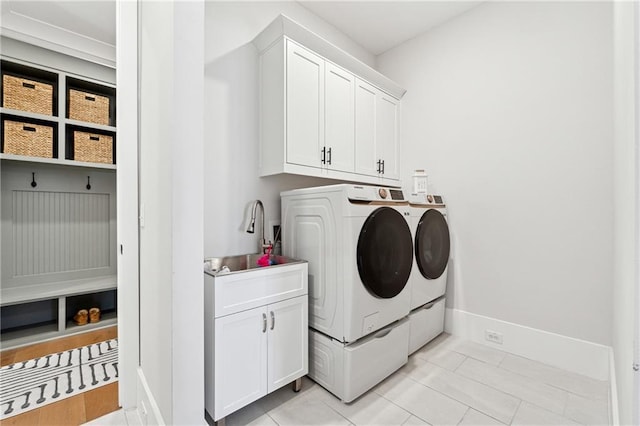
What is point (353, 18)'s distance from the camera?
2.62m

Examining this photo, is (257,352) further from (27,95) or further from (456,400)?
(27,95)

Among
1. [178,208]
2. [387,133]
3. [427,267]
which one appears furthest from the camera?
[387,133]

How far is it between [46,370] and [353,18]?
3832 mm

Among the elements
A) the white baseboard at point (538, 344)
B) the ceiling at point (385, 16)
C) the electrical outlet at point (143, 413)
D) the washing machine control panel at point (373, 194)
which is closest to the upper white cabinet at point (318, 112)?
the washing machine control panel at point (373, 194)

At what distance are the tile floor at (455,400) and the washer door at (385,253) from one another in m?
0.61

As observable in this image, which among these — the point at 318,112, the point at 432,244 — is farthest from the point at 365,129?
the point at 432,244

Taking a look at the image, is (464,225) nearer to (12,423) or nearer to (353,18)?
(353,18)

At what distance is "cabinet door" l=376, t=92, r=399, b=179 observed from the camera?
2.70m

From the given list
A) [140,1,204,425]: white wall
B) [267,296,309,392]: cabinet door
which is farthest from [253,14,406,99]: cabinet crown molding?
[267,296,309,392]: cabinet door

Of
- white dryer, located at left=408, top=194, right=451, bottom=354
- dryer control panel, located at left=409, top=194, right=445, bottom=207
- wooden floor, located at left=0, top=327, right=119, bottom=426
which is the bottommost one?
wooden floor, located at left=0, top=327, right=119, bottom=426

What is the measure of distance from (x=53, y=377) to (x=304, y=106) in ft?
8.51

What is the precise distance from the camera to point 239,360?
4.73 feet

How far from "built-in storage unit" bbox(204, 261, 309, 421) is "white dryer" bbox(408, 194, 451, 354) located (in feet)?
3.01

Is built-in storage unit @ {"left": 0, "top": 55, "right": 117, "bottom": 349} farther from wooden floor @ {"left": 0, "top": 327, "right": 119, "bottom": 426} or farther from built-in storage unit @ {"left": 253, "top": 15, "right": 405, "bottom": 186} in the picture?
built-in storage unit @ {"left": 253, "top": 15, "right": 405, "bottom": 186}
